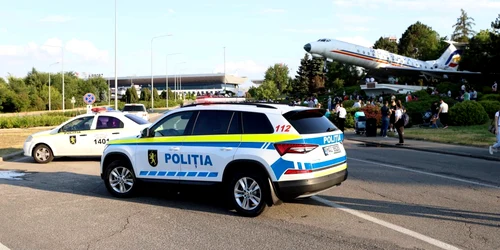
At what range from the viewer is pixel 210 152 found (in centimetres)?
718

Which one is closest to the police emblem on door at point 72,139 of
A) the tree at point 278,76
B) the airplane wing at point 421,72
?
the airplane wing at point 421,72

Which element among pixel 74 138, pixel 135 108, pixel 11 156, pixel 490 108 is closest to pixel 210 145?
pixel 74 138

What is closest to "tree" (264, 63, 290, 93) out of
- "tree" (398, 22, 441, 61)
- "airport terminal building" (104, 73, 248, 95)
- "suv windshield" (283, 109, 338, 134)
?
"tree" (398, 22, 441, 61)

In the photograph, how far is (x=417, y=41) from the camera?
103 m

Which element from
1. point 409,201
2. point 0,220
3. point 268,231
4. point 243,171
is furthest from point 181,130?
point 409,201

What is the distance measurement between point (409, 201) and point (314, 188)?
2303 mm

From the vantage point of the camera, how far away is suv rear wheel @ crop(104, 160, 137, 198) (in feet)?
27.2

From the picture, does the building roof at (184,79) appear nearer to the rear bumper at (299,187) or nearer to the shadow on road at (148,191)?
the shadow on road at (148,191)

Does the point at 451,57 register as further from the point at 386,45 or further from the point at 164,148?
the point at 164,148

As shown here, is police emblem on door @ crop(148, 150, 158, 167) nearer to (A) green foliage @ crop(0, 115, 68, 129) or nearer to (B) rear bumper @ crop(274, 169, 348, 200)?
(B) rear bumper @ crop(274, 169, 348, 200)

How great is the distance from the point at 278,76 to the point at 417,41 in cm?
3331

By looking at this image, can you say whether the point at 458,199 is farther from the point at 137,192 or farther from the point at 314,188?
the point at 137,192

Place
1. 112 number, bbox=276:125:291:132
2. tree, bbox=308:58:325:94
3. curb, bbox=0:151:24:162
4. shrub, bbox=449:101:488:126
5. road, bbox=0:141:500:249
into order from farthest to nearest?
tree, bbox=308:58:325:94, shrub, bbox=449:101:488:126, curb, bbox=0:151:24:162, 112 number, bbox=276:125:291:132, road, bbox=0:141:500:249

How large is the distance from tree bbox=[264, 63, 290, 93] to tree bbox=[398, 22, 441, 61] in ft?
93.0
